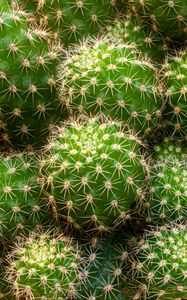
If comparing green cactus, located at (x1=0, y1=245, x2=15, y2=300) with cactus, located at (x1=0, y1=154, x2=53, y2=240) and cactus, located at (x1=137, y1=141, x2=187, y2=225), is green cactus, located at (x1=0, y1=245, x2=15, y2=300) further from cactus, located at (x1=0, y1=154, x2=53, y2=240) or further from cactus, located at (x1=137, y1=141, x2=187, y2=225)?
cactus, located at (x1=137, y1=141, x2=187, y2=225)

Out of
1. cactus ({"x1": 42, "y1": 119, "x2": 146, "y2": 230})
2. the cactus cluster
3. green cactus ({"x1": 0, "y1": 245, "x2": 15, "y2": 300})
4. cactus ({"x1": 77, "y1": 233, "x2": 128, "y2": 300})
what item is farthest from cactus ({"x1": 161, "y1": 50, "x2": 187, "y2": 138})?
green cactus ({"x1": 0, "y1": 245, "x2": 15, "y2": 300})

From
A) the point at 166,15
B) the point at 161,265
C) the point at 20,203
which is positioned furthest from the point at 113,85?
the point at 161,265

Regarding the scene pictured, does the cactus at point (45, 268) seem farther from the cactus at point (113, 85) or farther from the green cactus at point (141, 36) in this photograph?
the green cactus at point (141, 36)

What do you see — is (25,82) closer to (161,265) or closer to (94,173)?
(94,173)

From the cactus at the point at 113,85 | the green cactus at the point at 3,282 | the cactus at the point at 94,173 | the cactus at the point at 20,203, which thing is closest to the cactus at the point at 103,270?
the cactus at the point at 94,173

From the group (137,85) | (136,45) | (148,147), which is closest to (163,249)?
(148,147)
